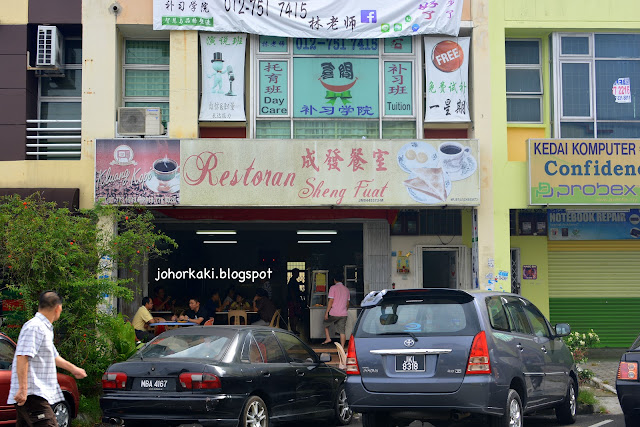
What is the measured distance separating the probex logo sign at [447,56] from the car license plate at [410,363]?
31.9 feet

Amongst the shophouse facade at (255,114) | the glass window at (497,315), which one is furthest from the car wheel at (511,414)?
the shophouse facade at (255,114)

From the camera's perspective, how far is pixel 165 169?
1627 centimetres

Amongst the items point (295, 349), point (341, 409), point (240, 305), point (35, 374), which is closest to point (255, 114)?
point (240, 305)

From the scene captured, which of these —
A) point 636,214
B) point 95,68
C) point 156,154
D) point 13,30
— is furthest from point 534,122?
point 13,30

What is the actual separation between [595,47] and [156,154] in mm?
9705

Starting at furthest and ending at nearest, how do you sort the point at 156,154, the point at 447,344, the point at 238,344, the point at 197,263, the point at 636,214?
the point at 197,263, the point at 636,214, the point at 156,154, the point at 238,344, the point at 447,344

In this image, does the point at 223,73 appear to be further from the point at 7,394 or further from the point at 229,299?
the point at 7,394

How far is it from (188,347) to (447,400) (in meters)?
3.35

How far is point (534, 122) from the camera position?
17984mm

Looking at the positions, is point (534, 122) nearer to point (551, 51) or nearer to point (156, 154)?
point (551, 51)

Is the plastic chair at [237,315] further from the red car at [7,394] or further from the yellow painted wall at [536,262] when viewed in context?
the red car at [7,394]

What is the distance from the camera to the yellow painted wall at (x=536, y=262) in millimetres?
19438

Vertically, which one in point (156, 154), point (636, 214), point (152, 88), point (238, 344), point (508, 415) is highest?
point (152, 88)

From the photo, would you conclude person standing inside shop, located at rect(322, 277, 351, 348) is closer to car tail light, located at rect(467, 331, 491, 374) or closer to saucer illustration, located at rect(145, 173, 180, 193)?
saucer illustration, located at rect(145, 173, 180, 193)
